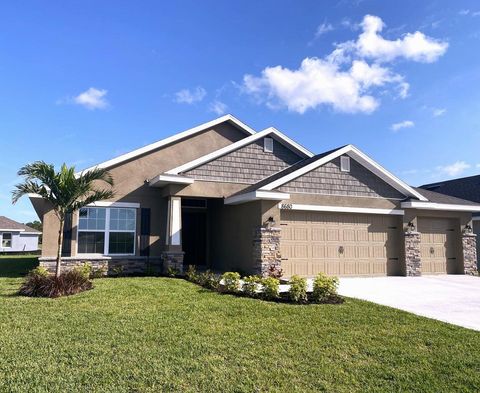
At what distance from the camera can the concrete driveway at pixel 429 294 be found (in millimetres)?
8352

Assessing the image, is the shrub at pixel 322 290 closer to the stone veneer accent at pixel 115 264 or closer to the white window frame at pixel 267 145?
the stone veneer accent at pixel 115 264

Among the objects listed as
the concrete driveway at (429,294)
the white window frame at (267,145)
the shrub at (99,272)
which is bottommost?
the concrete driveway at (429,294)

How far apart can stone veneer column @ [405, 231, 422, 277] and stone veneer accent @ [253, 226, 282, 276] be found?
5431 millimetres

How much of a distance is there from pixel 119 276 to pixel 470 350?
11.3 m

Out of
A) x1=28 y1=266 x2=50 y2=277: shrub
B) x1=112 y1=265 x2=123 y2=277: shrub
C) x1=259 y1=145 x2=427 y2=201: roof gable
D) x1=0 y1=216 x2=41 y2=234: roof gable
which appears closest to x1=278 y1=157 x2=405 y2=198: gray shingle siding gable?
x1=259 y1=145 x2=427 y2=201: roof gable

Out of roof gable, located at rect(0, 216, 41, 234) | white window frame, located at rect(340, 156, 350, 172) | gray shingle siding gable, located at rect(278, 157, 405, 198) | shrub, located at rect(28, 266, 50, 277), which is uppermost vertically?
white window frame, located at rect(340, 156, 350, 172)

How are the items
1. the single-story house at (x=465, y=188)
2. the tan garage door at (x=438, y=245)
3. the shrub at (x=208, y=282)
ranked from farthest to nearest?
the single-story house at (x=465, y=188) → the tan garage door at (x=438, y=245) → the shrub at (x=208, y=282)

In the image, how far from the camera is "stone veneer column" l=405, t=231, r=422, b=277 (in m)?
15.0

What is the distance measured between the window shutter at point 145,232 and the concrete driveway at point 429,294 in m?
7.35

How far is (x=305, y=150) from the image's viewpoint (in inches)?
662

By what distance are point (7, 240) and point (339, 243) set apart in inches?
1479

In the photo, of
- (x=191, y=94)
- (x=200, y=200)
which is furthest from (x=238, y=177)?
(x=191, y=94)

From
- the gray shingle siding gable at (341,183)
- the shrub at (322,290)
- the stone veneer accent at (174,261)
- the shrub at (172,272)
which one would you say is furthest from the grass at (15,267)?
the shrub at (322,290)

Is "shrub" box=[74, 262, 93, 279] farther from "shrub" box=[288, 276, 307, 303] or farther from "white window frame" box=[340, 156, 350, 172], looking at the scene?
"white window frame" box=[340, 156, 350, 172]
